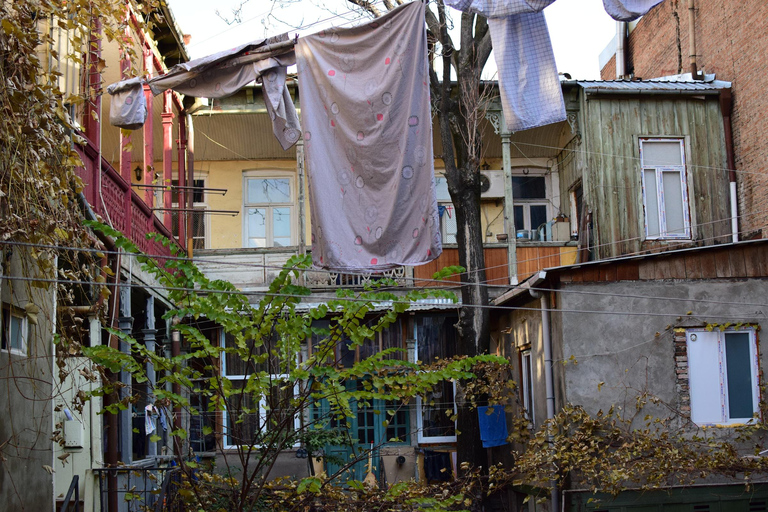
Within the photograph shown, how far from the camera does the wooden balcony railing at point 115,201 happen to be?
9.52m

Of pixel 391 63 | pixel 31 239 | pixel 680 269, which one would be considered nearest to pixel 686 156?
pixel 680 269

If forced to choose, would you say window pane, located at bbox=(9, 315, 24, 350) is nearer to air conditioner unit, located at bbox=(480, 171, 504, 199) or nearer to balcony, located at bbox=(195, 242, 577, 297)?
balcony, located at bbox=(195, 242, 577, 297)

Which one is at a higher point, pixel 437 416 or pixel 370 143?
pixel 370 143

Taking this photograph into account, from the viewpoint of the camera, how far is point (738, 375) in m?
12.2

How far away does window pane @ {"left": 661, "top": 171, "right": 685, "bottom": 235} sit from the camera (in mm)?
16500

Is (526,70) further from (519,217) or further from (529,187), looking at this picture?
(529,187)

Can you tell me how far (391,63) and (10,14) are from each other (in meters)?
3.25

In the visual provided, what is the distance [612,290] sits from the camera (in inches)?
489

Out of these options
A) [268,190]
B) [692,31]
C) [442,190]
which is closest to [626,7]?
[442,190]

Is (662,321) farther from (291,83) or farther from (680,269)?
(291,83)

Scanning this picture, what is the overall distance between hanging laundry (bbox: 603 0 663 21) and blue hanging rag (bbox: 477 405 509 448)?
323 inches

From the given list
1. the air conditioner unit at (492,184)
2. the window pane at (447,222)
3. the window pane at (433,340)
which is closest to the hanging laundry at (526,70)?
the window pane at (433,340)

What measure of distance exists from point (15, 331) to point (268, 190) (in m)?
11.8

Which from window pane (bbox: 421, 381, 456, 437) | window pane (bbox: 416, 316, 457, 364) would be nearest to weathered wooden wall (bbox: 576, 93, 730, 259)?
window pane (bbox: 416, 316, 457, 364)
